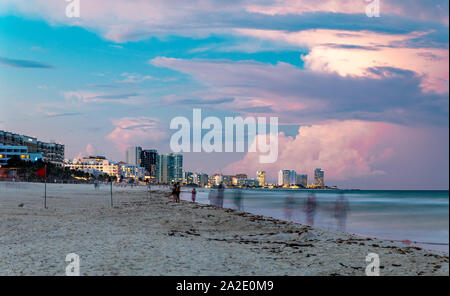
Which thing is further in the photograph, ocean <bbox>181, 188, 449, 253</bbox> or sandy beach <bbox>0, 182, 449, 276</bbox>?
ocean <bbox>181, 188, 449, 253</bbox>

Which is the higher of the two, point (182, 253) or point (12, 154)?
point (12, 154)

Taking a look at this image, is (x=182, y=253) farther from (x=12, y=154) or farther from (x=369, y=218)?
(x=12, y=154)

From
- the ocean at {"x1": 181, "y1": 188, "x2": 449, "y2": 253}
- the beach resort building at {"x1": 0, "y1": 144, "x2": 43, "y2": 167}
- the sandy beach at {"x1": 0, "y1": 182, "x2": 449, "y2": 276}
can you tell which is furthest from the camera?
A: the beach resort building at {"x1": 0, "y1": 144, "x2": 43, "y2": 167}

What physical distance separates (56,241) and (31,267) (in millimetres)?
3699

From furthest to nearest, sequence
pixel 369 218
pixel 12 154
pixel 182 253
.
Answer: pixel 12 154 → pixel 369 218 → pixel 182 253

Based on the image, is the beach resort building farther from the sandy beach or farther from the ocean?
the sandy beach

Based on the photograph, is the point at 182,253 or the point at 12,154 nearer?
the point at 182,253

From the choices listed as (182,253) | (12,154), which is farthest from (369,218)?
(12,154)

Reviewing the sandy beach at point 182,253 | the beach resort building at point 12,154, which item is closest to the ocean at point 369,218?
the sandy beach at point 182,253

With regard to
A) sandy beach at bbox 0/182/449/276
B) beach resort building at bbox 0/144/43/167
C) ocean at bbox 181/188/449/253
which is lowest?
ocean at bbox 181/188/449/253

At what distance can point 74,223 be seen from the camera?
1761 centimetres

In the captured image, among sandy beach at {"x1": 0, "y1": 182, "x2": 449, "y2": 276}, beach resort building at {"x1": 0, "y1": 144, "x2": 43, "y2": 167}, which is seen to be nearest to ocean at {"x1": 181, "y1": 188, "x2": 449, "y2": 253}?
sandy beach at {"x1": 0, "y1": 182, "x2": 449, "y2": 276}
